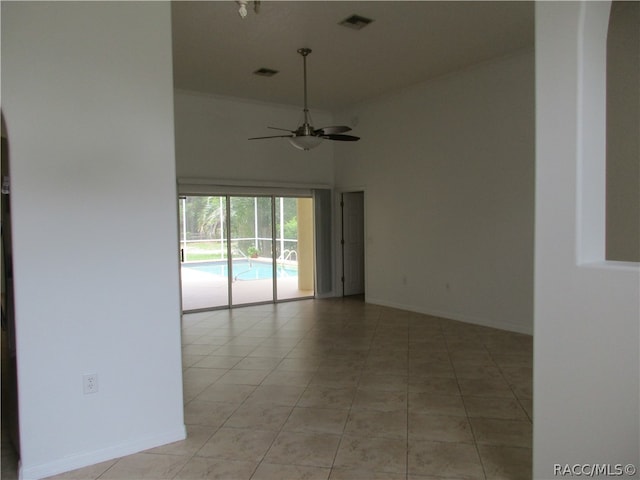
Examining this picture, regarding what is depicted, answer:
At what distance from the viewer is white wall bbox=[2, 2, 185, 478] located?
254cm

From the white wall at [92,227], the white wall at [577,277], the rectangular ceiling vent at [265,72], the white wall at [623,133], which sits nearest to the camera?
the white wall at [577,277]

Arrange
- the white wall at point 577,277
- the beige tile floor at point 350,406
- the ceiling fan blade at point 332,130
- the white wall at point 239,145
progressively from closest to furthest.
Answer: the white wall at point 577,277, the beige tile floor at point 350,406, the ceiling fan blade at point 332,130, the white wall at point 239,145

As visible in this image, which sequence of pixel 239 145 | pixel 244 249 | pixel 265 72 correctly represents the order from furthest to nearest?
1. pixel 244 249
2. pixel 239 145
3. pixel 265 72

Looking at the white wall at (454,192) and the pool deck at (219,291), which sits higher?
the white wall at (454,192)

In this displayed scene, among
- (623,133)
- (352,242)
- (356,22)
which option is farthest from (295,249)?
(623,133)

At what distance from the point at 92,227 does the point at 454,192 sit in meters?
5.02

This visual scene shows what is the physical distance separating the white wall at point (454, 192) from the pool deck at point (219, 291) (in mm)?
Answer: 1854

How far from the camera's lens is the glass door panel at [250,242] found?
25.8 ft

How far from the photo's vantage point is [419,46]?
532 cm

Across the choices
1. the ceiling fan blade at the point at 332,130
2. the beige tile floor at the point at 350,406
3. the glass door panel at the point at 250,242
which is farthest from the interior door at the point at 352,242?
the ceiling fan blade at the point at 332,130

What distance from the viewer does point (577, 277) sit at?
216 centimetres

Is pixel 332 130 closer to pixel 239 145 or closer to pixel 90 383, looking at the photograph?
pixel 239 145

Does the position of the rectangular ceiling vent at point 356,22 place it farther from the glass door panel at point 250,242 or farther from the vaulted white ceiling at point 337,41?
the glass door panel at point 250,242

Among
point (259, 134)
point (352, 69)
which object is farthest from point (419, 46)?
point (259, 134)
